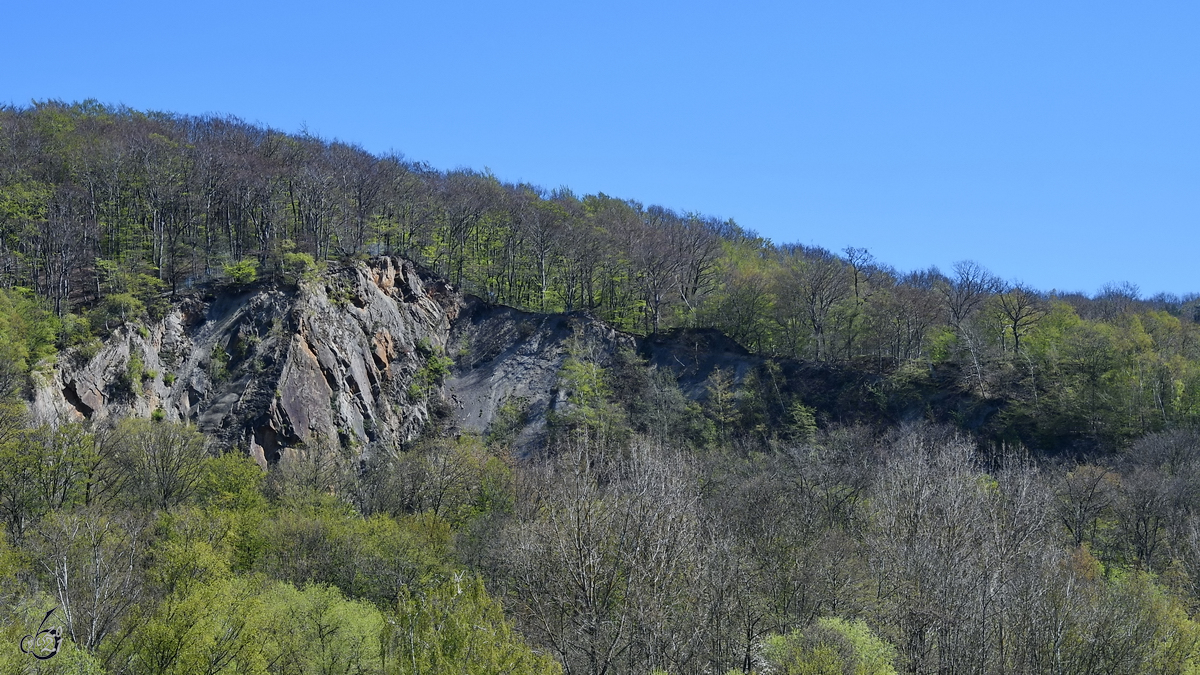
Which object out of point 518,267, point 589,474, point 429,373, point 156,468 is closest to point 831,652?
point 589,474

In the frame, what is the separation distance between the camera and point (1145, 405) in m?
61.6

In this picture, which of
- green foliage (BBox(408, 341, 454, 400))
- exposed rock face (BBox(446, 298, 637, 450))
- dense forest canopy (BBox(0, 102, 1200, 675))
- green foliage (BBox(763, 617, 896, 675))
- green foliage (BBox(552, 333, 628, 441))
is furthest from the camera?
exposed rock face (BBox(446, 298, 637, 450))

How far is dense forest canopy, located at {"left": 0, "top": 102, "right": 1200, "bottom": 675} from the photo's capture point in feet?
93.7

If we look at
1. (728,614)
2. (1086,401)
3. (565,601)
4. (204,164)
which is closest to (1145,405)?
(1086,401)

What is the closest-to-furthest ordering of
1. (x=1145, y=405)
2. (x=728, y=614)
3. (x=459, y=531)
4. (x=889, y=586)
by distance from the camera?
(x=728, y=614) < (x=889, y=586) < (x=459, y=531) < (x=1145, y=405)

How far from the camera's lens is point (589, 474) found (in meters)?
32.8

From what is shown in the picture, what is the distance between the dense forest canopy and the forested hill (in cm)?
38

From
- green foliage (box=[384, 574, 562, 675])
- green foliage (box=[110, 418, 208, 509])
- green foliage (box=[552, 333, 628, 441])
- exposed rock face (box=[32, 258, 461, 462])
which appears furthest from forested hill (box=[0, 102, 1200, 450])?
green foliage (box=[384, 574, 562, 675])

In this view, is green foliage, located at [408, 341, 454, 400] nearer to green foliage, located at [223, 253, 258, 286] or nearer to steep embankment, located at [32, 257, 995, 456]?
steep embankment, located at [32, 257, 995, 456]

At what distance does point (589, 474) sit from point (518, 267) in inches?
2222

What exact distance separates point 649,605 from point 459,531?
1834 cm

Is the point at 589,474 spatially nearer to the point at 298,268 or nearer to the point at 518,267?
the point at 298,268

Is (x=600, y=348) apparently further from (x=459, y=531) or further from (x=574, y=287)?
(x=459, y=531)

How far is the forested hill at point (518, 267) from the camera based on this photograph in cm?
6253
